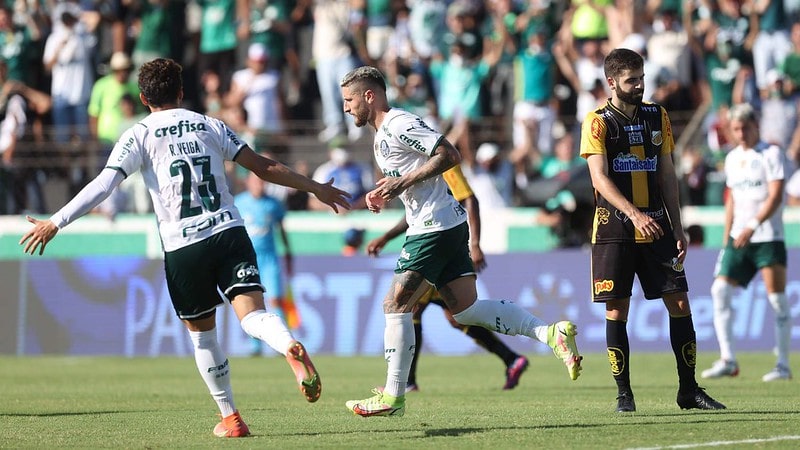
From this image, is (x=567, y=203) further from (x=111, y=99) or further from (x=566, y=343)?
(x=566, y=343)

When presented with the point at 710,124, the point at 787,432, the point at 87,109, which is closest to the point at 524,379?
the point at 787,432

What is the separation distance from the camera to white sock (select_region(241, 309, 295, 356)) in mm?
8038

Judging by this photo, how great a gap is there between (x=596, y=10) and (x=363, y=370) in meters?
8.93

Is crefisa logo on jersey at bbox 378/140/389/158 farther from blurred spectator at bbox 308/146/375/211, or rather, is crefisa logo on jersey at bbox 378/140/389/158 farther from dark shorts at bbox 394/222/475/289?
blurred spectator at bbox 308/146/375/211

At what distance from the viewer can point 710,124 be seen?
21.1 meters

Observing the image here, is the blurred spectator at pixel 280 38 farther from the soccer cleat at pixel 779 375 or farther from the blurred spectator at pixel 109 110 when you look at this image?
the soccer cleat at pixel 779 375

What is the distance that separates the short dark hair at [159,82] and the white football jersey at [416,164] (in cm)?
147

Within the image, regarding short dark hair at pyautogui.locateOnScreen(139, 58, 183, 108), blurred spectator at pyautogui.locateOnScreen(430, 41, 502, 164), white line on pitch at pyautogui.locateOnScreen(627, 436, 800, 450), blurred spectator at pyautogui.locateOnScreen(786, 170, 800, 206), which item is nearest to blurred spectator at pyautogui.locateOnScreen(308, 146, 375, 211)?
blurred spectator at pyautogui.locateOnScreen(430, 41, 502, 164)

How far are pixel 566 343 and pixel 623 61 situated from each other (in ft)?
6.37

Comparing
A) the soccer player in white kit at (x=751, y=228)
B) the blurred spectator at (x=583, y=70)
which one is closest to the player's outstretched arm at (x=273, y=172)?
the soccer player in white kit at (x=751, y=228)

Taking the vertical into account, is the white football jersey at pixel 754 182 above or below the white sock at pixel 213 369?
above

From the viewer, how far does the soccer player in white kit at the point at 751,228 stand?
13219 millimetres

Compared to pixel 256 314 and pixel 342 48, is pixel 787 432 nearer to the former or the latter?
pixel 256 314

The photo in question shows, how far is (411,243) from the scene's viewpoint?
30.2 feet
